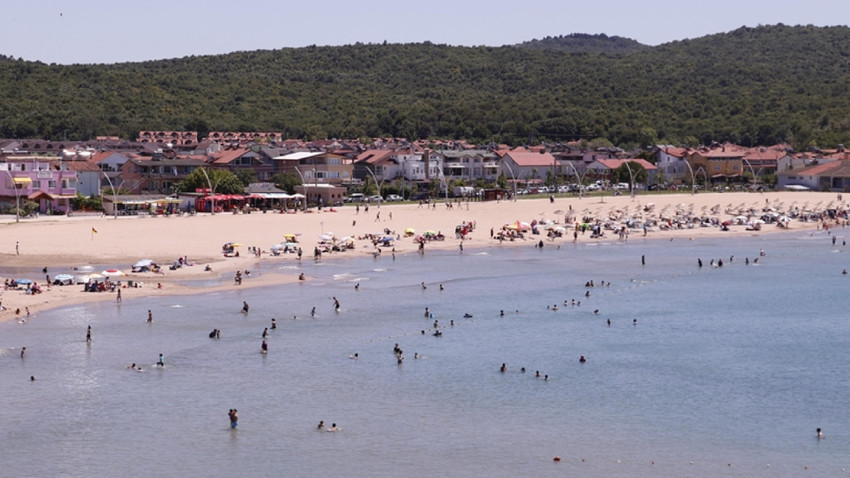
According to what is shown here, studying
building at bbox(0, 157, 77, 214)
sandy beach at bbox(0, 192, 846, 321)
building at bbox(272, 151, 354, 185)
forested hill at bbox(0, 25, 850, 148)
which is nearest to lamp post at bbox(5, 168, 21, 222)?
building at bbox(0, 157, 77, 214)

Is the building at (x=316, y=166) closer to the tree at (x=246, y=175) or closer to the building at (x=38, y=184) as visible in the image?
the tree at (x=246, y=175)

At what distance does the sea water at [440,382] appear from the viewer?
24219mm

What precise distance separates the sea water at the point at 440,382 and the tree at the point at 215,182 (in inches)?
1267

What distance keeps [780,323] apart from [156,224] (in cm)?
3848

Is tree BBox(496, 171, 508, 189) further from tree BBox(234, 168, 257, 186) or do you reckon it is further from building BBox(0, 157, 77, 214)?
building BBox(0, 157, 77, 214)

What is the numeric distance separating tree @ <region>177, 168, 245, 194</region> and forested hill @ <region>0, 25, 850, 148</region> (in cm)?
4877

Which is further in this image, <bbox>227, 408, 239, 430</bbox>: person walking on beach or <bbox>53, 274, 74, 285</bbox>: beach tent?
<bbox>53, 274, 74, 285</bbox>: beach tent

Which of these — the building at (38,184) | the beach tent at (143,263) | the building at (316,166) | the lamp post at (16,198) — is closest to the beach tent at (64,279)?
the beach tent at (143,263)

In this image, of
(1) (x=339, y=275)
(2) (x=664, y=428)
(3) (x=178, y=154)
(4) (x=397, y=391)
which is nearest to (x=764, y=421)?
(2) (x=664, y=428)

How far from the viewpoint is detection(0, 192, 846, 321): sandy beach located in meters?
49.1

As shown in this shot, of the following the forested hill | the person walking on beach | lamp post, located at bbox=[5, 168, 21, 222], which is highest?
the forested hill

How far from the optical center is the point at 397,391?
29.9 meters

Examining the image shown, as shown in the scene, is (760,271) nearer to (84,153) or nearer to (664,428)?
(664,428)

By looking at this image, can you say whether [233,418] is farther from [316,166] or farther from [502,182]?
[502,182]
